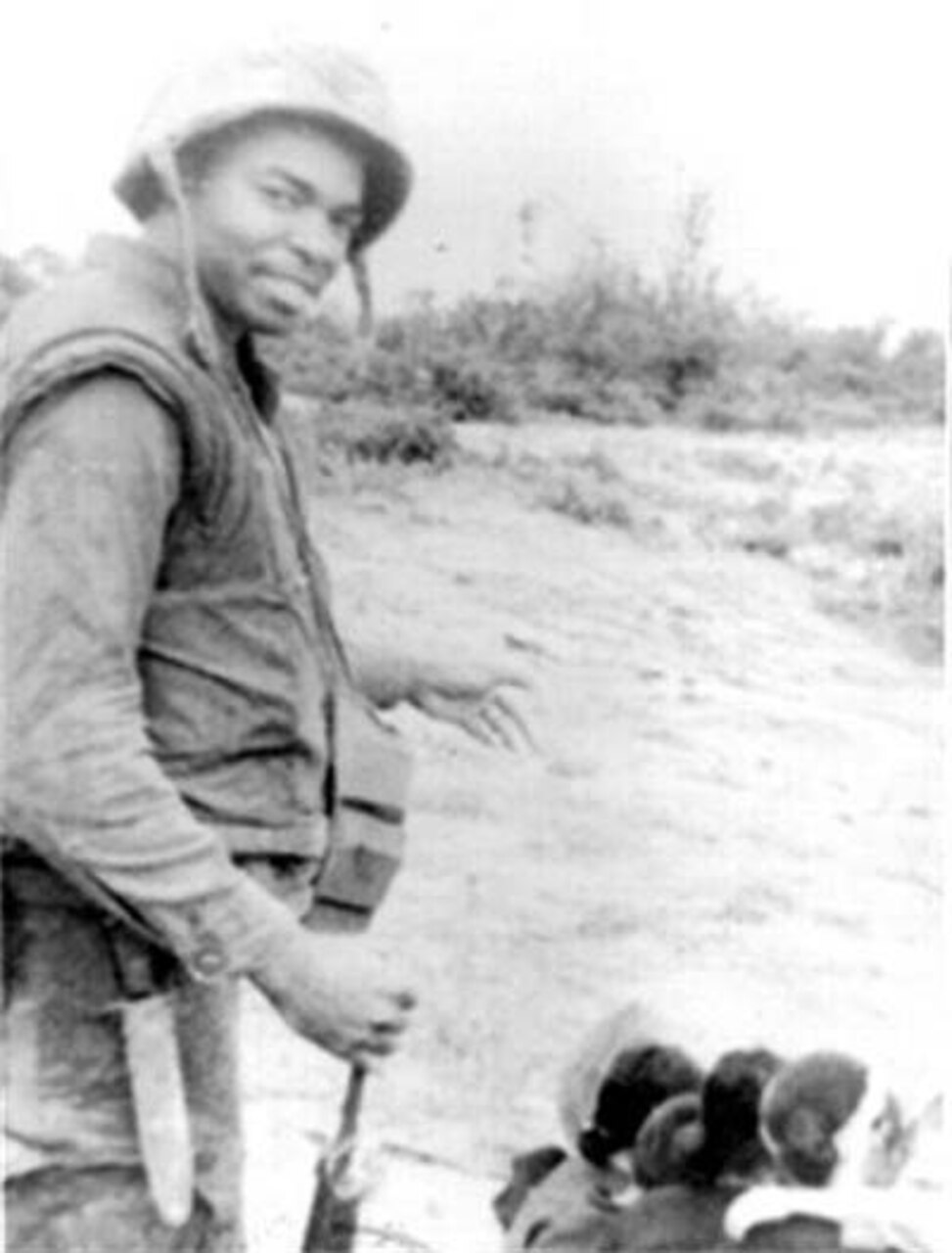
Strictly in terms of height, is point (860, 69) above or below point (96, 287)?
above

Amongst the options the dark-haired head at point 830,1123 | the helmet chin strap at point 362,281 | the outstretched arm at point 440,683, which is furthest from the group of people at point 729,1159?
the helmet chin strap at point 362,281

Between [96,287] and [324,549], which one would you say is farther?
[324,549]

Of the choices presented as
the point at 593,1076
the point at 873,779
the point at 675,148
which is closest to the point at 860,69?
the point at 675,148

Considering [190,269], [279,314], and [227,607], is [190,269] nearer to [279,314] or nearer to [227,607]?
[279,314]

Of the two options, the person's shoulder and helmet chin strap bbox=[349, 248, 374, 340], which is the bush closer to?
helmet chin strap bbox=[349, 248, 374, 340]

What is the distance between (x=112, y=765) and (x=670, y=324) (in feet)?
2.28

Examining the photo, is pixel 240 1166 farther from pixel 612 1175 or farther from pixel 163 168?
pixel 163 168

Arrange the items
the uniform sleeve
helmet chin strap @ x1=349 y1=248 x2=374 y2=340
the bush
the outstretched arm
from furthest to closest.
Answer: the bush
the outstretched arm
helmet chin strap @ x1=349 y1=248 x2=374 y2=340
the uniform sleeve

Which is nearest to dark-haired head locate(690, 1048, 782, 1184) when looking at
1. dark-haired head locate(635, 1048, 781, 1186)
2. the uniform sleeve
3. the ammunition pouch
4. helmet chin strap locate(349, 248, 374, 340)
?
dark-haired head locate(635, 1048, 781, 1186)

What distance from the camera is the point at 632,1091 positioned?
1.96 m

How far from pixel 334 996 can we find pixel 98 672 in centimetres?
27

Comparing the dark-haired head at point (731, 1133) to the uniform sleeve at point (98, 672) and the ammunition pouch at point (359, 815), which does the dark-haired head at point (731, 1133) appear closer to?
the ammunition pouch at point (359, 815)

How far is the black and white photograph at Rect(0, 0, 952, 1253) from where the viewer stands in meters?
1.67

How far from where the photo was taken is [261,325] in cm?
168
